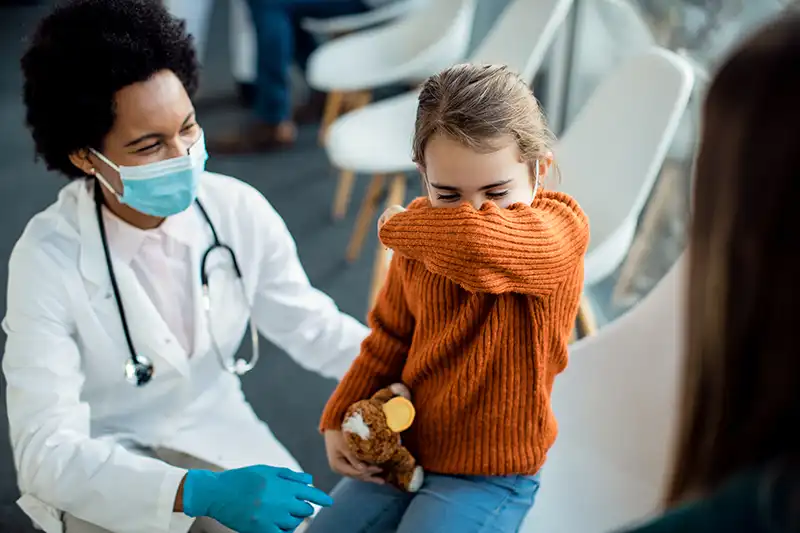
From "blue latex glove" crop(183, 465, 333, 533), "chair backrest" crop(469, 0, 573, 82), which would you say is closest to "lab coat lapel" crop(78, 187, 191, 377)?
"blue latex glove" crop(183, 465, 333, 533)

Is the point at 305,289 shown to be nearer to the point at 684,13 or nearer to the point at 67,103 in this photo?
the point at 67,103

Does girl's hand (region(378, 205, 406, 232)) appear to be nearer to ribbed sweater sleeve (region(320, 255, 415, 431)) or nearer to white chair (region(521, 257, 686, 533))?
ribbed sweater sleeve (region(320, 255, 415, 431))

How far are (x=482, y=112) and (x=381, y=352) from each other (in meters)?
0.39

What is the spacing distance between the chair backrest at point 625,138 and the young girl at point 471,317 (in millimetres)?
562

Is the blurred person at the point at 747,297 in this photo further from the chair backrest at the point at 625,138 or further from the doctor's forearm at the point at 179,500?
the chair backrest at the point at 625,138

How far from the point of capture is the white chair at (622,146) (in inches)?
62.8

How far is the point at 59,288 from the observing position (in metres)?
1.21

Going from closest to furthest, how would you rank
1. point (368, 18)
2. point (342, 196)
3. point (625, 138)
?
1. point (625, 138)
2. point (342, 196)
3. point (368, 18)

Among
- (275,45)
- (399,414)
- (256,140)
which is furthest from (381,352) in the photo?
(275,45)

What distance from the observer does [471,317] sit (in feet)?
3.48

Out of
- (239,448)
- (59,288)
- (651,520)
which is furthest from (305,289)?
(651,520)

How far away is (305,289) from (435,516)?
1.59 feet

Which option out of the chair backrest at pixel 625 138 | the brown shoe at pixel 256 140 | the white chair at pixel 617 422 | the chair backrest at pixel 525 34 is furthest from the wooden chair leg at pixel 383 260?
the brown shoe at pixel 256 140

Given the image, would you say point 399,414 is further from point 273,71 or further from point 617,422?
point 273,71
